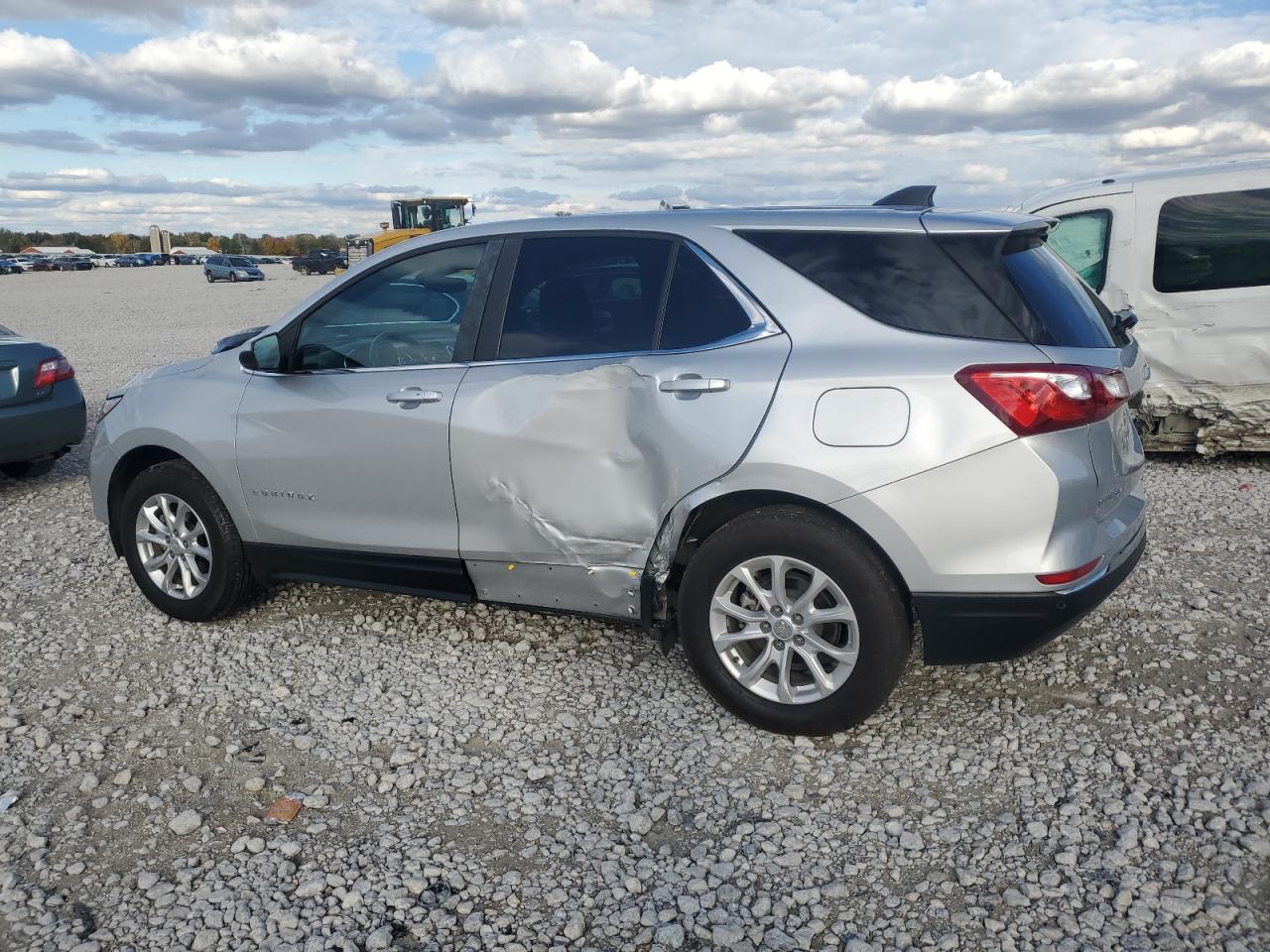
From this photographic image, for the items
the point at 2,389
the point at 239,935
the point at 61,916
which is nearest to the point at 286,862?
A: the point at 239,935

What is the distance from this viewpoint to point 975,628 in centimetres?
339

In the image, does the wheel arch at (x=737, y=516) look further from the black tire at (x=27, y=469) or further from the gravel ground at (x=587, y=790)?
the black tire at (x=27, y=469)

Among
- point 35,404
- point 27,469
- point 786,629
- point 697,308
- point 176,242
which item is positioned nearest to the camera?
point 786,629

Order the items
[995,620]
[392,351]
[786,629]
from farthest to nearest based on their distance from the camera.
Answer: [392,351] < [786,629] < [995,620]

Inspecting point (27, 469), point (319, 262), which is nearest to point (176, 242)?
point (319, 262)

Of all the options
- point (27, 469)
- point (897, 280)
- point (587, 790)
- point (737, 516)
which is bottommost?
point (587, 790)

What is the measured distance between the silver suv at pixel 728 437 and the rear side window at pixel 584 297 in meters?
0.01

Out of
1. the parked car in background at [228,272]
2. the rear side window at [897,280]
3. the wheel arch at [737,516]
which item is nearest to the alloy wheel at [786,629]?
the wheel arch at [737,516]

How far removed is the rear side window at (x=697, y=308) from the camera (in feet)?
12.1

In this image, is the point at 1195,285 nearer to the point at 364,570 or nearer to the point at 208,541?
the point at 364,570

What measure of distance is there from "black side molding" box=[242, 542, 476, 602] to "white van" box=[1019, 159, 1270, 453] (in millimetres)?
4987

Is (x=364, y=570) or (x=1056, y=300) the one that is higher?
(x=1056, y=300)

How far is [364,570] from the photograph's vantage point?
448 cm

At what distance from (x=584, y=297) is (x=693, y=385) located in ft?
2.23
